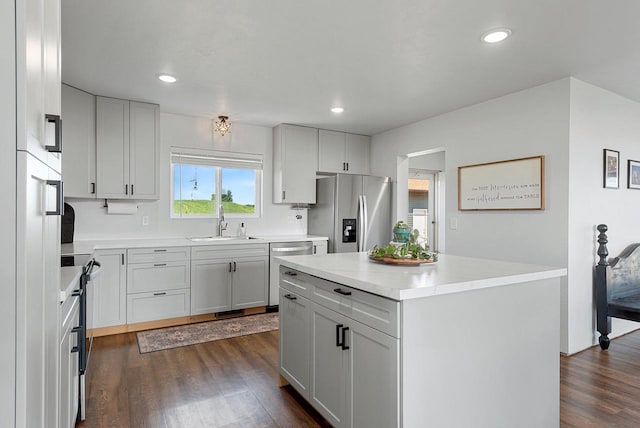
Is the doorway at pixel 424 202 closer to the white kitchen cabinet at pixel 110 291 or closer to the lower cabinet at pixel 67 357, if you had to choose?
the white kitchen cabinet at pixel 110 291

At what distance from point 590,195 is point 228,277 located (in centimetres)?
364

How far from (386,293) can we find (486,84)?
2.62m

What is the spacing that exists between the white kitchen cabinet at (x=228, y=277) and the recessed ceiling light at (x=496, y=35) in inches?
119

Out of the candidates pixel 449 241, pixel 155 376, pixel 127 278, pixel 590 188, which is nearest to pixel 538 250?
pixel 590 188

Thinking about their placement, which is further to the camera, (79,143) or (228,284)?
(228,284)

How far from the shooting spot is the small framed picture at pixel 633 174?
143 inches

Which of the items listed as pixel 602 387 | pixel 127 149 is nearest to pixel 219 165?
pixel 127 149

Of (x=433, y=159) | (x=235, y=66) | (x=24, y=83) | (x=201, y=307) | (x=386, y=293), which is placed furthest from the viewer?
(x=433, y=159)

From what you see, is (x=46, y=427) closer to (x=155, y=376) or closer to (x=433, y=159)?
(x=155, y=376)

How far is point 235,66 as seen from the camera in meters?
2.93

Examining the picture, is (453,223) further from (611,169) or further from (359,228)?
(611,169)

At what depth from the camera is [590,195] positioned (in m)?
3.27

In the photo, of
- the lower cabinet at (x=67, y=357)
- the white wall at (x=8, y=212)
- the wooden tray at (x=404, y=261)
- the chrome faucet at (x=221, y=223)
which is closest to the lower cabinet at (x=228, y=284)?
the chrome faucet at (x=221, y=223)

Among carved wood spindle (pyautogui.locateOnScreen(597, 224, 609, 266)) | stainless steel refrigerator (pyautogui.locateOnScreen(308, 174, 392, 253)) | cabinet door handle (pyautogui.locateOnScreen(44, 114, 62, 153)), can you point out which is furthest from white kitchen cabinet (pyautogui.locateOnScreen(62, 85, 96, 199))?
carved wood spindle (pyautogui.locateOnScreen(597, 224, 609, 266))
